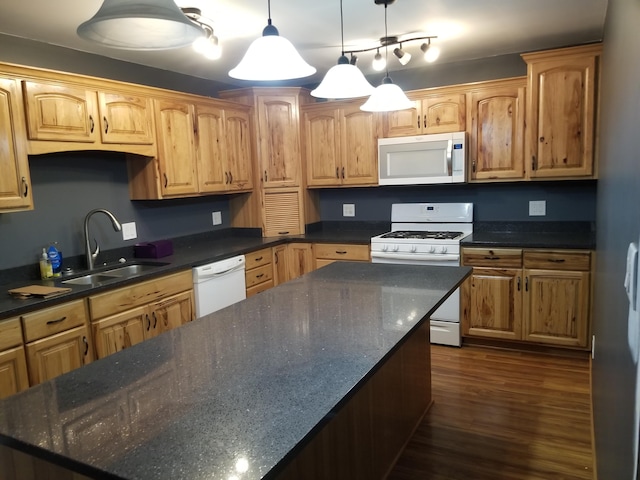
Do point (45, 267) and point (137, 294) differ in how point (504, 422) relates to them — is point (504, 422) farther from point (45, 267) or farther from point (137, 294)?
point (45, 267)

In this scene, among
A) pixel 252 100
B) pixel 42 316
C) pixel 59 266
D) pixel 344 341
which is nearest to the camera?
pixel 344 341

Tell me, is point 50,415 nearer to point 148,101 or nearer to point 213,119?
point 148,101

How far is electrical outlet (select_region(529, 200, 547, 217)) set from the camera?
3943 millimetres

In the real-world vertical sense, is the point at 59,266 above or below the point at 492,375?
above

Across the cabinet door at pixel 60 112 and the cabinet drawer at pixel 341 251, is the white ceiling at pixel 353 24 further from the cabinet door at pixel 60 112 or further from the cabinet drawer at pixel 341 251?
the cabinet drawer at pixel 341 251

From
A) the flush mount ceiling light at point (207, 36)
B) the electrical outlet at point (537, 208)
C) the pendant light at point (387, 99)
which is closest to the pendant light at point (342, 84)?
the pendant light at point (387, 99)

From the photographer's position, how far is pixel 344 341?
1545mm

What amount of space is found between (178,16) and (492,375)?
304 centimetres

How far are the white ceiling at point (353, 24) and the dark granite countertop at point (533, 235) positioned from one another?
1.43 meters

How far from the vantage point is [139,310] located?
3.02 meters

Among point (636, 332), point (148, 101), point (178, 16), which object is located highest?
point (148, 101)

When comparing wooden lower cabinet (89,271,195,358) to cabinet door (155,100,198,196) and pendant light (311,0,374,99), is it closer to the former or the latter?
cabinet door (155,100,198,196)

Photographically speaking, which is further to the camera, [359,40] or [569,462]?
[359,40]

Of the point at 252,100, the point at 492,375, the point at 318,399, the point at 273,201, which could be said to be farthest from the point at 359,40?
the point at 318,399
